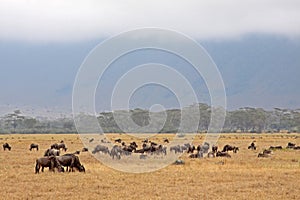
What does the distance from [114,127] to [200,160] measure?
277ft

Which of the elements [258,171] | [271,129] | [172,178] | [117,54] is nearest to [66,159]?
[172,178]

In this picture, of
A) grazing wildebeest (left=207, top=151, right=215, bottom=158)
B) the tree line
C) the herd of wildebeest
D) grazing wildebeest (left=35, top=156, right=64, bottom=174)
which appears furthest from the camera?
the tree line

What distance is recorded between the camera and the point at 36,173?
25.3 m

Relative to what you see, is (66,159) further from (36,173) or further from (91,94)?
(91,94)

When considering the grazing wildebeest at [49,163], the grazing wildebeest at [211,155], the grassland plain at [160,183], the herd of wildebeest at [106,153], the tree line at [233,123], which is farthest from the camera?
the tree line at [233,123]

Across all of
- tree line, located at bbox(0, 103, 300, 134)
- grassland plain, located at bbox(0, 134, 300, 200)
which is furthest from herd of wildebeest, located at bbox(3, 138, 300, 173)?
tree line, located at bbox(0, 103, 300, 134)

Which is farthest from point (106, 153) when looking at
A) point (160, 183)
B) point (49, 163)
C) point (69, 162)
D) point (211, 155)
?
point (160, 183)

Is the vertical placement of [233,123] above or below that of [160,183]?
above

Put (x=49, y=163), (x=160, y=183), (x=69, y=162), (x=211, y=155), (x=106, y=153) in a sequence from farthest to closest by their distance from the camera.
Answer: (x=211, y=155) < (x=106, y=153) < (x=69, y=162) < (x=49, y=163) < (x=160, y=183)

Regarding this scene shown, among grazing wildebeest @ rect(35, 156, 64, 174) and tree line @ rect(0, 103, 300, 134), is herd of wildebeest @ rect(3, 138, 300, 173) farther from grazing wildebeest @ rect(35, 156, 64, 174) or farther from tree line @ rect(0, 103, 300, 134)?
tree line @ rect(0, 103, 300, 134)

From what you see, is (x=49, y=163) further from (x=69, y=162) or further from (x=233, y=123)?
(x=233, y=123)

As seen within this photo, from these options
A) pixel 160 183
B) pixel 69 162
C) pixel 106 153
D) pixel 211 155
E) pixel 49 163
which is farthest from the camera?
pixel 211 155

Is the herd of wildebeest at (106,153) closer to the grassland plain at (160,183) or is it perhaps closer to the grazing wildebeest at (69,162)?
the grazing wildebeest at (69,162)

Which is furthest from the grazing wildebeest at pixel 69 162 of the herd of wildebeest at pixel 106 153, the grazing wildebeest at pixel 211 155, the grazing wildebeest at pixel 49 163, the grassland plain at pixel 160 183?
the grazing wildebeest at pixel 211 155
